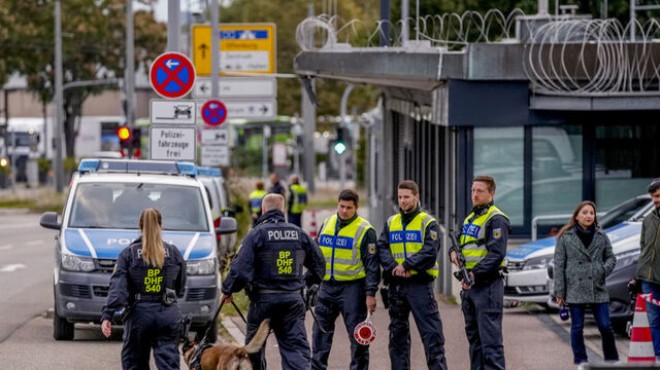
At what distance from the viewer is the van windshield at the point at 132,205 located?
16922mm

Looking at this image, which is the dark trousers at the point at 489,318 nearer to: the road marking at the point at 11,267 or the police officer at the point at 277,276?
the police officer at the point at 277,276

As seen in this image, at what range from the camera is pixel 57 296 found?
52.4 feet

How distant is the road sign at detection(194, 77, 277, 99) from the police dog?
20.2 metres

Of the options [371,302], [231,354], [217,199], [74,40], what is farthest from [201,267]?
[74,40]

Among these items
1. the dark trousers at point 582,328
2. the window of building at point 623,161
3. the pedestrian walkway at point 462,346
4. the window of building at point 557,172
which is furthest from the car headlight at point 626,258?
the window of building at point 623,161

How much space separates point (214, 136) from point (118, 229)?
38.2 feet

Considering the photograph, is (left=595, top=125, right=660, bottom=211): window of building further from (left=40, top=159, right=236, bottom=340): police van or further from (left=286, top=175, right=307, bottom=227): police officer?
(left=286, top=175, right=307, bottom=227): police officer

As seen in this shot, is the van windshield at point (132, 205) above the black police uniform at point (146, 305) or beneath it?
above

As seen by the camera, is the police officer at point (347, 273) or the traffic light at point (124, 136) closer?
the police officer at point (347, 273)

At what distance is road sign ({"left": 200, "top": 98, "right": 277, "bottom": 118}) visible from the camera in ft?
101

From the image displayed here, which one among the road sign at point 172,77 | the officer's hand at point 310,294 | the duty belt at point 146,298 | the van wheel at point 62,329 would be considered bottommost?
the van wheel at point 62,329

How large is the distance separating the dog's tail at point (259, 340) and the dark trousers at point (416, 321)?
1757 mm

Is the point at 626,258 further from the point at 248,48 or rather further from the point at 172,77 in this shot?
the point at 248,48

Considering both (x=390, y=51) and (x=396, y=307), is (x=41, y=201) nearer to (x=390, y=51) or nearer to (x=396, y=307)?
(x=390, y=51)
